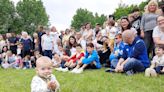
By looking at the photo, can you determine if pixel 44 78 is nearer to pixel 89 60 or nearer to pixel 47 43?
pixel 89 60

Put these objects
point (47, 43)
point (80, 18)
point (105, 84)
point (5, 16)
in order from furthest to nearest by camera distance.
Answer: point (80, 18), point (5, 16), point (47, 43), point (105, 84)

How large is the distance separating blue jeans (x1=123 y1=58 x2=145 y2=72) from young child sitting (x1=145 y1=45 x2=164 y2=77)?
0.33 meters

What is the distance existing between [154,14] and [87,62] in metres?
2.66

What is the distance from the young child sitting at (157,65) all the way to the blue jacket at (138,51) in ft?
0.98

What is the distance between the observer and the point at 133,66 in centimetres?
1006

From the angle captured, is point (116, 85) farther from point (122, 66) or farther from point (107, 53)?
point (107, 53)

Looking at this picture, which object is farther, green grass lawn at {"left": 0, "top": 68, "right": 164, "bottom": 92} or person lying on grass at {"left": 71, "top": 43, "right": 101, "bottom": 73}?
person lying on grass at {"left": 71, "top": 43, "right": 101, "bottom": 73}

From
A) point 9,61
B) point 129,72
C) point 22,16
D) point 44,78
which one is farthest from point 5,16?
point 44,78

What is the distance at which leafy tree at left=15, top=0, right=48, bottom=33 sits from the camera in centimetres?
6006

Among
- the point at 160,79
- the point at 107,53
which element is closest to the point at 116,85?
the point at 160,79

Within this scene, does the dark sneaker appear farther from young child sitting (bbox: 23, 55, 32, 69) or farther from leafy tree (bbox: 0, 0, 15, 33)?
leafy tree (bbox: 0, 0, 15, 33)

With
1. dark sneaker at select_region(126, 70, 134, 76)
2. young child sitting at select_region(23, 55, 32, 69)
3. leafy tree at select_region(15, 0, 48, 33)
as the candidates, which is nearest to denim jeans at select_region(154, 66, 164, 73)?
dark sneaker at select_region(126, 70, 134, 76)

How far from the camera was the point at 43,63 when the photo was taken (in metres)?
5.58

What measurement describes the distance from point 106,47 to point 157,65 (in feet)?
14.2
